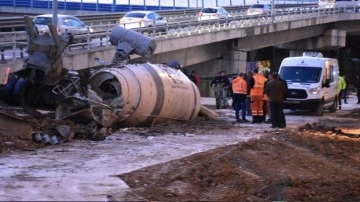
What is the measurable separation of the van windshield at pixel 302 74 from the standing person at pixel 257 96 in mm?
7764

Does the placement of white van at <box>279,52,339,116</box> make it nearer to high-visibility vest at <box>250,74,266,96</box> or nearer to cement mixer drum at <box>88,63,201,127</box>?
high-visibility vest at <box>250,74,266,96</box>

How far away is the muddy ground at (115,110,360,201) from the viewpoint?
11.0 m

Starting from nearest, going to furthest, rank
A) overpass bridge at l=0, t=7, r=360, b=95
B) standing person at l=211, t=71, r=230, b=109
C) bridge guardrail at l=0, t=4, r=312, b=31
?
standing person at l=211, t=71, r=230, b=109, overpass bridge at l=0, t=7, r=360, b=95, bridge guardrail at l=0, t=4, r=312, b=31

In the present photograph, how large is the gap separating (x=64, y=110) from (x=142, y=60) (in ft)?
12.9

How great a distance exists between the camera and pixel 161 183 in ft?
36.9

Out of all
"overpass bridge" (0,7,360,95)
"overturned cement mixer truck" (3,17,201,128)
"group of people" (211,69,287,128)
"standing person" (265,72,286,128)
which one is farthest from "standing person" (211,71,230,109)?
"overturned cement mixer truck" (3,17,201,128)

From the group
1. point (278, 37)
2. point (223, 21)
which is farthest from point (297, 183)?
point (278, 37)

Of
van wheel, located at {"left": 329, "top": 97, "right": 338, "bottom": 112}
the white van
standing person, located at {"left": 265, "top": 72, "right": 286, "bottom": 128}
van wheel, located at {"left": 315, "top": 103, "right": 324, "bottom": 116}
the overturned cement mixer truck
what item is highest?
the overturned cement mixer truck

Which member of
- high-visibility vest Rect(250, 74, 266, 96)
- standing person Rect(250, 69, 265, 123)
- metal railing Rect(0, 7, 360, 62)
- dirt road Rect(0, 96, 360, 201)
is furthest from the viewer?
metal railing Rect(0, 7, 360, 62)

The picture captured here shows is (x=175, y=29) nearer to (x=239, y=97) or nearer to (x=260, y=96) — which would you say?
(x=239, y=97)

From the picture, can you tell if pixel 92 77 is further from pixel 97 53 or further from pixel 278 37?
pixel 278 37

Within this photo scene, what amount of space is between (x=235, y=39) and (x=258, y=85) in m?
27.4

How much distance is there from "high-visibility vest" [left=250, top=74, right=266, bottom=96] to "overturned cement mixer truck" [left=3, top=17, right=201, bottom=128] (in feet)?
12.5

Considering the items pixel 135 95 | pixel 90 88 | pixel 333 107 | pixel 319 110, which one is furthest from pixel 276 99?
pixel 333 107
